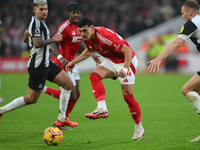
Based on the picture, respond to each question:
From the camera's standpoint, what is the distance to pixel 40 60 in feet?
22.2

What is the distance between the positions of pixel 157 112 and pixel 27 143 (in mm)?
4764

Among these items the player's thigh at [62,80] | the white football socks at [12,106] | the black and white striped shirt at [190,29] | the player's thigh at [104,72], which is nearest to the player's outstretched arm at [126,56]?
the player's thigh at [104,72]

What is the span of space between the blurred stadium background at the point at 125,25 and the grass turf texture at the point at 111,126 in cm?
890

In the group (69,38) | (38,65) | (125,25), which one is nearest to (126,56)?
(38,65)

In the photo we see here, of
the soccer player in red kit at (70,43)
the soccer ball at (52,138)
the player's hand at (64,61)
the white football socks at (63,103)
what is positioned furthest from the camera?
the soccer player in red kit at (70,43)

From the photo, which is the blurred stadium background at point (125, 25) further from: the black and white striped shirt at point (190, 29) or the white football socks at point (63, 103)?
the black and white striped shirt at point (190, 29)

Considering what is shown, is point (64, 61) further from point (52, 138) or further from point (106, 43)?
point (52, 138)

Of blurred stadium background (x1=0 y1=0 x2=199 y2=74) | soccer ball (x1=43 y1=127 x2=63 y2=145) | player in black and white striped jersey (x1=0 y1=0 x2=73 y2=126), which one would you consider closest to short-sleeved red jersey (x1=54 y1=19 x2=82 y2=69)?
player in black and white striped jersey (x1=0 y1=0 x2=73 y2=126)

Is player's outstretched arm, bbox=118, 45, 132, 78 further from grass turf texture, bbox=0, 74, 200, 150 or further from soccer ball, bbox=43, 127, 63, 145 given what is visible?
soccer ball, bbox=43, 127, 63, 145

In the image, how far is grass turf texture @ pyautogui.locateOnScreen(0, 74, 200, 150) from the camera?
5.75 meters

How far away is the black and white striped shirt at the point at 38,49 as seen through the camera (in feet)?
21.6

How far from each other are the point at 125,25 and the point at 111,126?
17607mm

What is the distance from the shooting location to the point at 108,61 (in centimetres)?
642

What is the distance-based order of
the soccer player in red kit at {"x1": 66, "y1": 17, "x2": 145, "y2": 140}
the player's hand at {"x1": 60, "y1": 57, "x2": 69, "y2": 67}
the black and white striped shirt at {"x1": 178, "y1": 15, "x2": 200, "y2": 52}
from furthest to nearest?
1. the player's hand at {"x1": 60, "y1": 57, "x2": 69, "y2": 67}
2. the soccer player in red kit at {"x1": 66, "y1": 17, "x2": 145, "y2": 140}
3. the black and white striped shirt at {"x1": 178, "y1": 15, "x2": 200, "y2": 52}
